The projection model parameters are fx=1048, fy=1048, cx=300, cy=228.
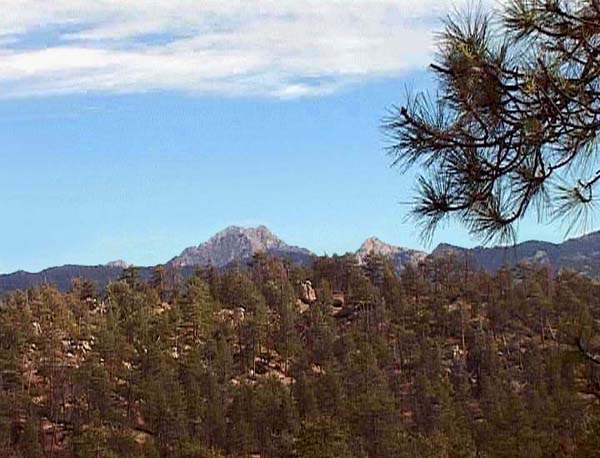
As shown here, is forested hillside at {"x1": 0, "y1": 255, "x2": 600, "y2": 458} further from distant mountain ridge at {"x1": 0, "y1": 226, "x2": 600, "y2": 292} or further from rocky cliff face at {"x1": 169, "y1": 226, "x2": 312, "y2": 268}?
rocky cliff face at {"x1": 169, "y1": 226, "x2": 312, "y2": 268}

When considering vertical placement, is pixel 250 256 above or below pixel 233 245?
below

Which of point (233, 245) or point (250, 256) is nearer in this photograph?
point (250, 256)

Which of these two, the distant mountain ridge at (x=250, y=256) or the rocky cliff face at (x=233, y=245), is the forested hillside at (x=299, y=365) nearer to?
the distant mountain ridge at (x=250, y=256)

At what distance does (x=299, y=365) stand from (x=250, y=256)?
84.3ft

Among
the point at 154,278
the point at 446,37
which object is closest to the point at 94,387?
the point at 154,278

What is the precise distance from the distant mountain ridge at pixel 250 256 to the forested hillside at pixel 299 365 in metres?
3.00

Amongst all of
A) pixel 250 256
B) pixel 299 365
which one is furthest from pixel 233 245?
pixel 299 365

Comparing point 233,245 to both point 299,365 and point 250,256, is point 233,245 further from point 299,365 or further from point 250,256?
point 299,365

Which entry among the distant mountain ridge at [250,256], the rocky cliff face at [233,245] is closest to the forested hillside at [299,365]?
the distant mountain ridge at [250,256]

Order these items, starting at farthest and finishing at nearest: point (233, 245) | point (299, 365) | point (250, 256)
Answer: point (233, 245), point (250, 256), point (299, 365)

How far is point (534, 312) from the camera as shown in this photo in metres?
48.6

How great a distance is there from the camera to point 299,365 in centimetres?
4094

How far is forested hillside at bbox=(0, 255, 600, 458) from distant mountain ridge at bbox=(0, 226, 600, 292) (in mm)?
3001

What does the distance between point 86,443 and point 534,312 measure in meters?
25.8
